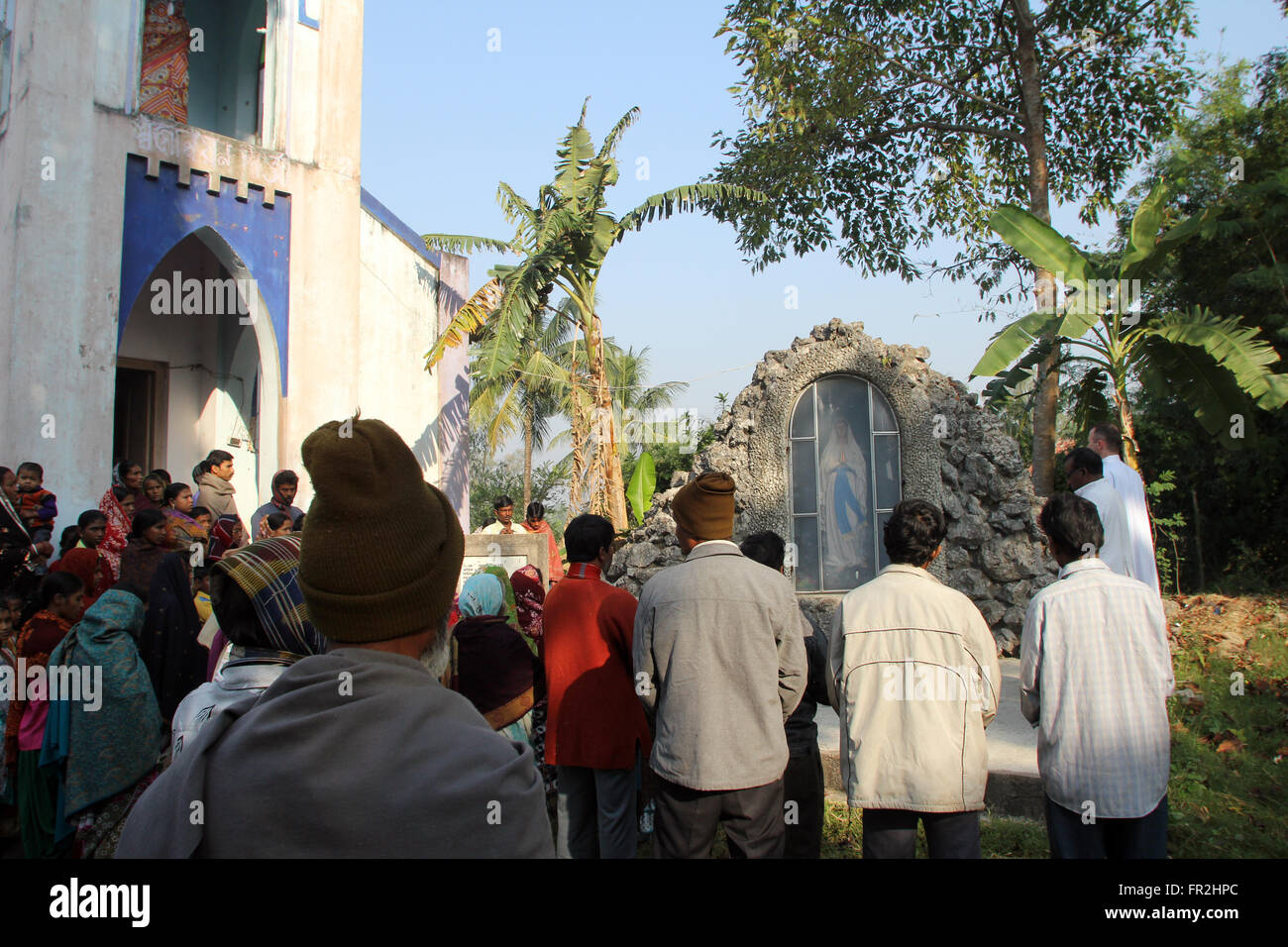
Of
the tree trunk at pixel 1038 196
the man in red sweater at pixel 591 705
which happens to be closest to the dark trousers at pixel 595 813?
the man in red sweater at pixel 591 705

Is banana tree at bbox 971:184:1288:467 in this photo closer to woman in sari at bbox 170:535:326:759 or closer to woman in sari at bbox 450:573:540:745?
woman in sari at bbox 450:573:540:745

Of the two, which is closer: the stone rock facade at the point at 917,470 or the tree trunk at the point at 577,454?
the stone rock facade at the point at 917,470

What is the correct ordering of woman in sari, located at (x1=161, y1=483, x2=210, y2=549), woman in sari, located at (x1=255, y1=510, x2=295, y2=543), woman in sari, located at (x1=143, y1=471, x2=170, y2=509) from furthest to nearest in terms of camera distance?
woman in sari, located at (x1=143, y1=471, x2=170, y2=509)
woman in sari, located at (x1=255, y1=510, x2=295, y2=543)
woman in sari, located at (x1=161, y1=483, x2=210, y2=549)

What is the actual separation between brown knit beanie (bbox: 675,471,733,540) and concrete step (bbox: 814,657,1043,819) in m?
1.54

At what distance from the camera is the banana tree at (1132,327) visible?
8773 millimetres

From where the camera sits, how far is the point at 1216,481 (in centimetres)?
1413

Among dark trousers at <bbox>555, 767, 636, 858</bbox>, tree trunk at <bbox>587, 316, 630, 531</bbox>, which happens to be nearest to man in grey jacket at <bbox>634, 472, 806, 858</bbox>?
dark trousers at <bbox>555, 767, 636, 858</bbox>

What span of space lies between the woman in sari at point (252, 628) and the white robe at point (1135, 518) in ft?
13.7

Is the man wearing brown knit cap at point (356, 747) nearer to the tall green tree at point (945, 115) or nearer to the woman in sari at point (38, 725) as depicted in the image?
the woman in sari at point (38, 725)

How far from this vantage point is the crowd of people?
1342mm

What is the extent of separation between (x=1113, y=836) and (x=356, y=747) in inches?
119

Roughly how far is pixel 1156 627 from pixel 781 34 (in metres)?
12.2
